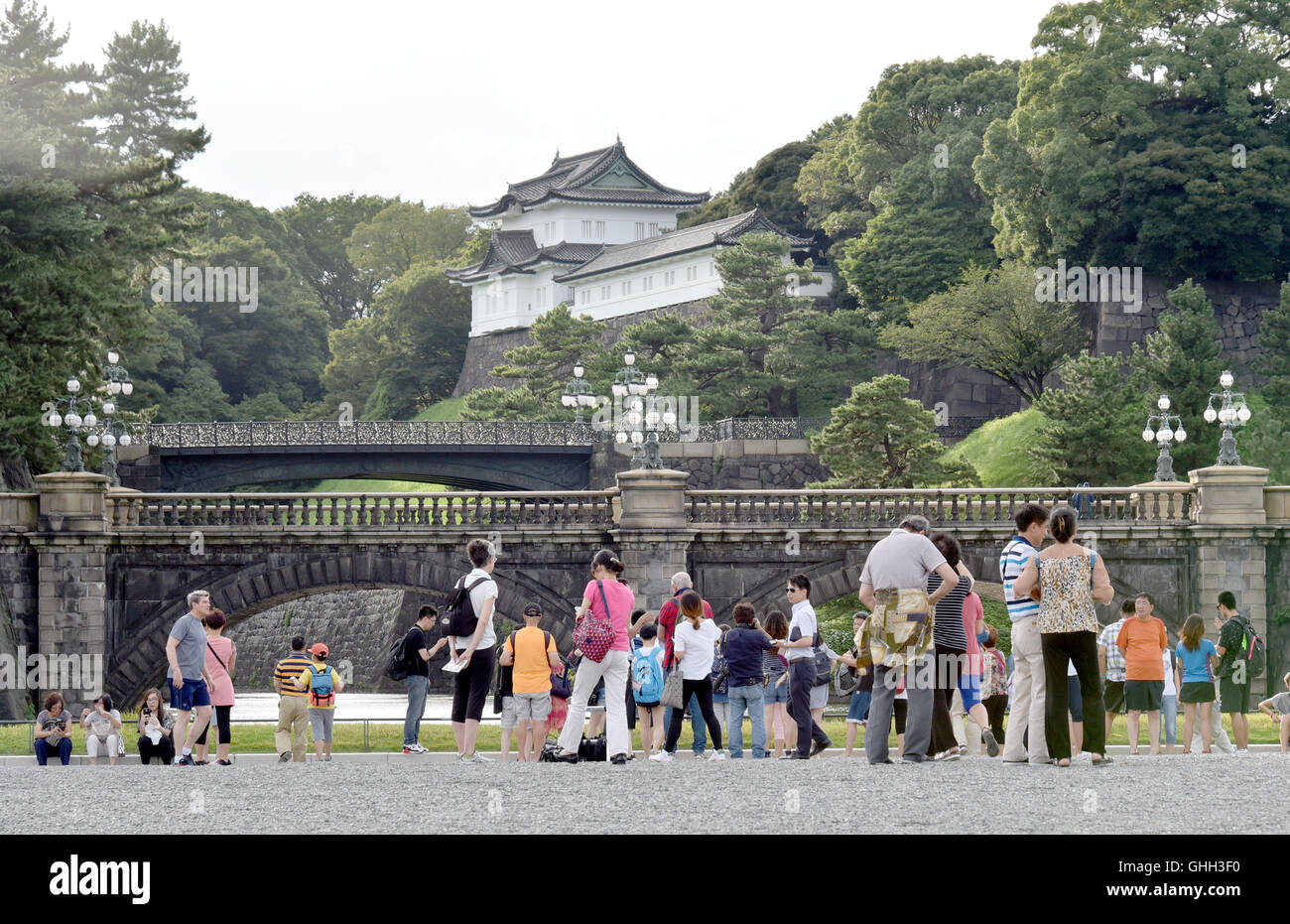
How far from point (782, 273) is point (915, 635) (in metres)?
54.1

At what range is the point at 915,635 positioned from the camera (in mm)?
14477

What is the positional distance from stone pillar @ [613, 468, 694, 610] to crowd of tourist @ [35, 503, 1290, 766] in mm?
15523

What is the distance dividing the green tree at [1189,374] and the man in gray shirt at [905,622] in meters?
37.7

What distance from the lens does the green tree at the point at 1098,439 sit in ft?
168

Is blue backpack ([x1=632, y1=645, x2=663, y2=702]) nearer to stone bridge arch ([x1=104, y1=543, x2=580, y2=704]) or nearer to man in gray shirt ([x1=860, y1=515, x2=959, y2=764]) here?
man in gray shirt ([x1=860, y1=515, x2=959, y2=764])

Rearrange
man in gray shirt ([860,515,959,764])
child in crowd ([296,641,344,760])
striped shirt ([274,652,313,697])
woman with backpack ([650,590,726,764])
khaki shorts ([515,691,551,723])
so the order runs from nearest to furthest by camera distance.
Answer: man in gray shirt ([860,515,959,764]) → khaki shorts ([515,691,551,723]) → woman with backpack ([650,590,726,764]) → striped shirt ([274,652,313,697]) → child in crowd ([296,641,344,760])

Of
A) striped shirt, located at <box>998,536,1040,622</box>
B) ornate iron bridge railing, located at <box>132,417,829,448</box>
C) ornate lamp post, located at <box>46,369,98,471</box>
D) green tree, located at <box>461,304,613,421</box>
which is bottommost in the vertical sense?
striped shirt, located at <box>998,536,1040,622</box>

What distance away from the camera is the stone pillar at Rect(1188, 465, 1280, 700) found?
37.8 metres

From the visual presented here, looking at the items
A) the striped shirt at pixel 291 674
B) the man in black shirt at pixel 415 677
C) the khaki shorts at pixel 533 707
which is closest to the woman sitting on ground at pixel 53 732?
the striped shirt at pixel 291 674

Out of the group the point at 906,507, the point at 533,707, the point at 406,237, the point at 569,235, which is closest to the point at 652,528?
the point at 906,507

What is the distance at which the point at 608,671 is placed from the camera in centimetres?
1627

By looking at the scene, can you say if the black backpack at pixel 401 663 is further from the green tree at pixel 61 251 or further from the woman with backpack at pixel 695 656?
the green tree at pixel 61 251

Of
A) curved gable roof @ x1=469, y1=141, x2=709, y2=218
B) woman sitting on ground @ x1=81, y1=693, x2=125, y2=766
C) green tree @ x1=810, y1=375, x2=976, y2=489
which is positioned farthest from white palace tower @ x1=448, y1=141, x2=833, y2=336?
woman sitting on ground @ x1=81, y1=693, x2=125, y2=766
